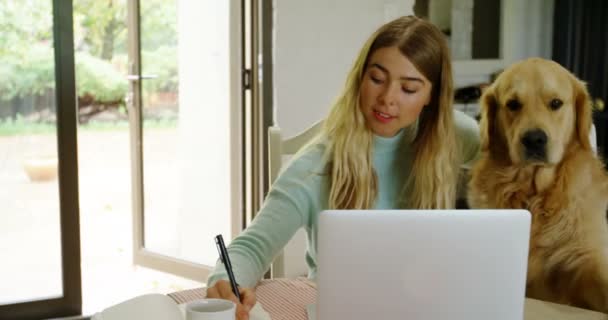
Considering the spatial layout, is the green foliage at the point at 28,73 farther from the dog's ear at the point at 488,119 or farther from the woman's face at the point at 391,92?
the dog's ear at the point at 488,119

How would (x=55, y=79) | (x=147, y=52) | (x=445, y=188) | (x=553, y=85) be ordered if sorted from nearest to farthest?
(x=553, y=85), (x=445, y=188), (x=55, y=79), (x=147, y=52)

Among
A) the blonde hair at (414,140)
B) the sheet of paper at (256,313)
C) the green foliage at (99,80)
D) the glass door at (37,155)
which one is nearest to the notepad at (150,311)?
the sheet of paper at (256,313)

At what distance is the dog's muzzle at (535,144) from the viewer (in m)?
1.22

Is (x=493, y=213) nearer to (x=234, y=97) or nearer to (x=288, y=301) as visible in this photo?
(x=288, y=301)

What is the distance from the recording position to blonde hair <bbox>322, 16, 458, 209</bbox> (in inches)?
53.4

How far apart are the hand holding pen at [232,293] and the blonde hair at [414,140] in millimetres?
371

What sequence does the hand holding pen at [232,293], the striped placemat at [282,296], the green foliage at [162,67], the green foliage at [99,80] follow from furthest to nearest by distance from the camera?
1. the green foliage at [99,80]
2. the green foliage at [162,67]
3. the striped placemat at [282,296]
4. the hand holding pen at [232,293]

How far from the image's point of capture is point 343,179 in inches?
55.1

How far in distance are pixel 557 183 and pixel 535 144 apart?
0.26 ft

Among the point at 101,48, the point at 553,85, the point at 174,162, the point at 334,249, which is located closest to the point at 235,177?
the point at 174,162

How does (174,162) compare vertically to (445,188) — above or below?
below

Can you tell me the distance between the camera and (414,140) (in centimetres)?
141

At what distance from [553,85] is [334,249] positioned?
575 millimetres

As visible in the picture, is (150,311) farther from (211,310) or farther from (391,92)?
(391,92)
